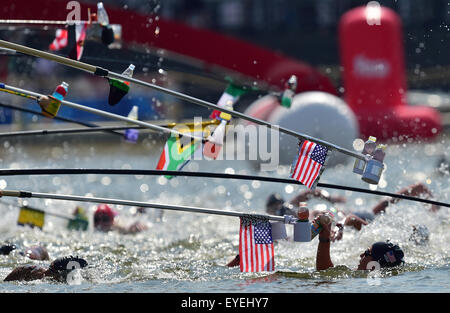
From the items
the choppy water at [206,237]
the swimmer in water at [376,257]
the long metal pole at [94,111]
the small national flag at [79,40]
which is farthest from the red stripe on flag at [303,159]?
the small national flag at [79,40]

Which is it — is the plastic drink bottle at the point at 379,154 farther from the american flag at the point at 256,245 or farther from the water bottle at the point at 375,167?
the american flag at the point at 256,245

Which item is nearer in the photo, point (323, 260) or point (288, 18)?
point (323, 260)

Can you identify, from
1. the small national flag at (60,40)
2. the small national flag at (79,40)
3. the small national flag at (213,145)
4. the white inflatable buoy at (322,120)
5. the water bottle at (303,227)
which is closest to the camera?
the water bottle at (303,227)

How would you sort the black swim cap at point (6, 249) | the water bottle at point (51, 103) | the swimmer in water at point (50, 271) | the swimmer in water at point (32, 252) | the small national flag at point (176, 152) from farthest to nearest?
the black swim cap at point (6, 249) < the swimmer in water at point (32, 252) < the small national flag at point (176, 152) < the swimmer in water at point (50, 271) < the water bottle at point (51, 103)

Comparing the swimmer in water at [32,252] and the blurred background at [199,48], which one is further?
the blurred background at [199,48]

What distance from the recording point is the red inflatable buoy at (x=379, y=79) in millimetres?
20234

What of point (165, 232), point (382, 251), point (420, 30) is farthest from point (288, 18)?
point (382, 251)

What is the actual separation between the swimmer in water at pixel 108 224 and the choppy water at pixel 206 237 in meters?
0.19

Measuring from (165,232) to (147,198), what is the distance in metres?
4.11

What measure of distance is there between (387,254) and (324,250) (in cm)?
73

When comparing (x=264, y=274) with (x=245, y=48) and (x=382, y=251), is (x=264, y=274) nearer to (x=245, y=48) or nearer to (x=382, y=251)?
(x=382, y=251)

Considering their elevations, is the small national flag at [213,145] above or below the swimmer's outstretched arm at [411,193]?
above

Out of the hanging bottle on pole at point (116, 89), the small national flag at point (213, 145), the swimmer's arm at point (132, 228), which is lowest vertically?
the swimmer's arm at point (132, 228)

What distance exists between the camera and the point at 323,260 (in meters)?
9.74
